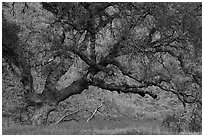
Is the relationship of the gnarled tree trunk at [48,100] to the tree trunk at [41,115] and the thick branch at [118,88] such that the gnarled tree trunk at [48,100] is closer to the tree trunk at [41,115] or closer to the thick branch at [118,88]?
the tree trunk at [41,115]

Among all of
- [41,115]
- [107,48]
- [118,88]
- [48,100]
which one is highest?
[107,48]

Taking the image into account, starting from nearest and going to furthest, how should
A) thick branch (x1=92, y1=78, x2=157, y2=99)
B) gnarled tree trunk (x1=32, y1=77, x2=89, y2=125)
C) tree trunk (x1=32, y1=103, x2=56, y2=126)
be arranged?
tree trunk (x1=32, y1=103, x2=56, y2=126)
gnarled tree trunk (x1=32, y1=77, x2=89, y2=125)
thick branch (x1=92, y1=78, x2=157, y2=99)

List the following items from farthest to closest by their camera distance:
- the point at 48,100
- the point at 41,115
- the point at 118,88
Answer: the point at 118,88 < the point at 48,100 < the point at 41,115

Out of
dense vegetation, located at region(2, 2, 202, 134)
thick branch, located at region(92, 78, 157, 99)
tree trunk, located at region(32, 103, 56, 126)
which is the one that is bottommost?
tree trunk, located at region(32, 103, 56, 126)

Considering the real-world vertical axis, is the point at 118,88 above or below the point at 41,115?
above

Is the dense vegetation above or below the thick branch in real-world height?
above

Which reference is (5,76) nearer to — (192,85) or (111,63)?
(111,63)

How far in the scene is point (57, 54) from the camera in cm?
1597

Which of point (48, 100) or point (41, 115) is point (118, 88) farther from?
point (41, 115)

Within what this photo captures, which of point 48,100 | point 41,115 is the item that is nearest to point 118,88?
point 48,100

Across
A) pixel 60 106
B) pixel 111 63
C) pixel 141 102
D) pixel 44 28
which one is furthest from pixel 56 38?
pixel 141 102

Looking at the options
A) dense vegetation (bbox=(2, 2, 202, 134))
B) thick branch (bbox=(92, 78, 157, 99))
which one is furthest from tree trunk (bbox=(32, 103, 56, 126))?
thick branch (bbox=(92, 78, 157, 99))

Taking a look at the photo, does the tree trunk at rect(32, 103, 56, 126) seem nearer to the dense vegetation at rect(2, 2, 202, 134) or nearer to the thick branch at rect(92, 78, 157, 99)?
the dense vegetation at rect(2, 2, 202, 134)

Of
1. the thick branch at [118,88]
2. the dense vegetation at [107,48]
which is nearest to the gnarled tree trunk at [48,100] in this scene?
the dense vegetation at [107,48]
